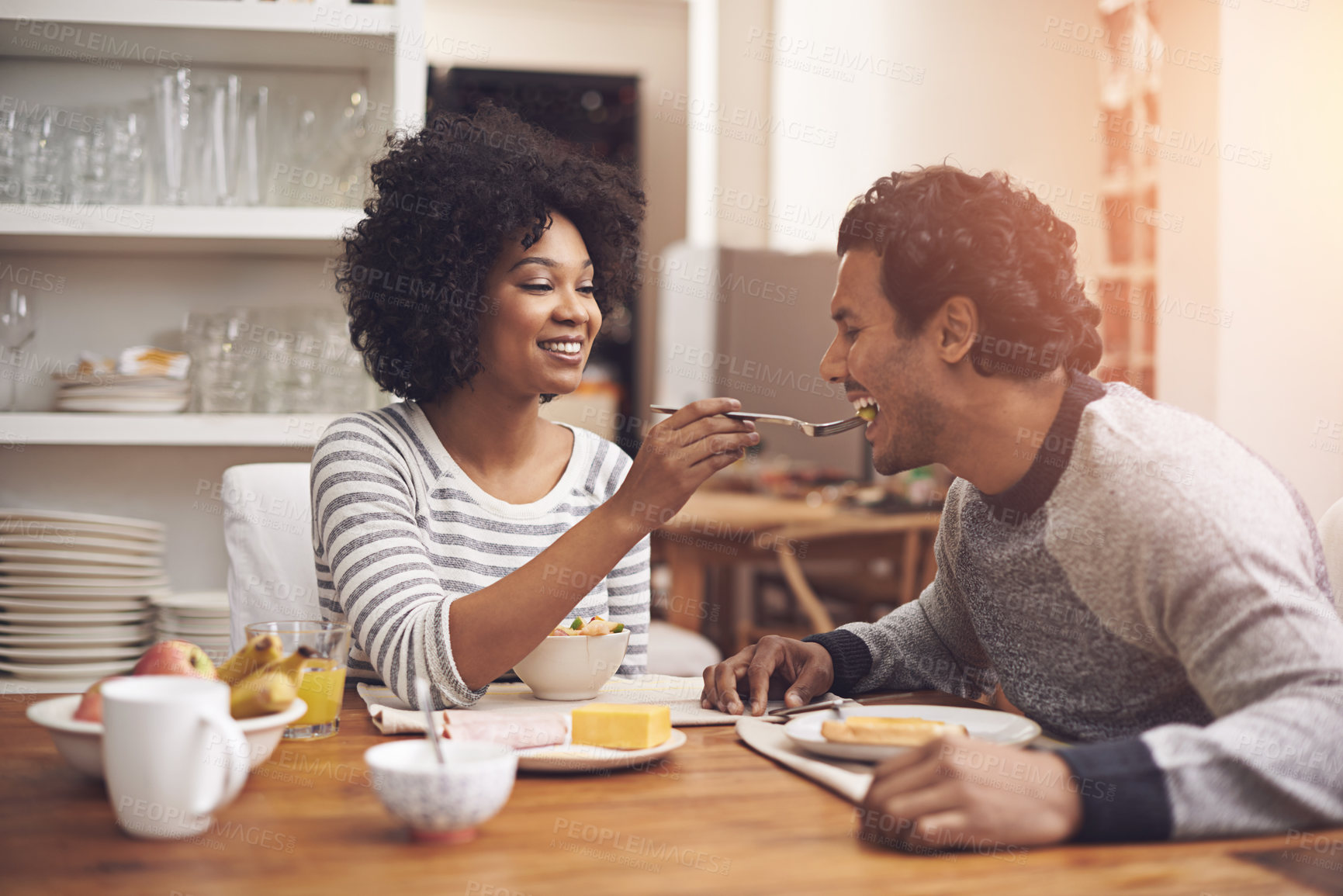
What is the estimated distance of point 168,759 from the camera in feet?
2.72

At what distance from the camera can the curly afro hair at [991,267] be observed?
1.20 m

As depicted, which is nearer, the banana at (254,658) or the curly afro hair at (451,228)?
the banana at (254,658)

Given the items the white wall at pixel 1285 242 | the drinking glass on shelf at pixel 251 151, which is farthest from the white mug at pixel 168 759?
→ the white wall at pixel 1285 242

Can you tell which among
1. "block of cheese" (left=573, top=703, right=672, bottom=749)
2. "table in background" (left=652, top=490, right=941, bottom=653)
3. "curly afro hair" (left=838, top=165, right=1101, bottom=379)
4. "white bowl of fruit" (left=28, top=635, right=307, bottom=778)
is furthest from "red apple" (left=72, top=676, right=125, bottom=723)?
"table in background" (left=652, top=490, right=941, bottom=653)

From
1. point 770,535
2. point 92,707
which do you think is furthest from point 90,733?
point 770,535

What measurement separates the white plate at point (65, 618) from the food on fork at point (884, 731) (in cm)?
168

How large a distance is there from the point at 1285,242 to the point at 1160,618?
2.08 metres

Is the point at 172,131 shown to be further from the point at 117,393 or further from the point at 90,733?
the point at 90,733

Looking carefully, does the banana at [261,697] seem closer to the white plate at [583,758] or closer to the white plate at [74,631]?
the white plate at [583,758]

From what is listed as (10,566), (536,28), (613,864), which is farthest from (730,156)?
(613,864)

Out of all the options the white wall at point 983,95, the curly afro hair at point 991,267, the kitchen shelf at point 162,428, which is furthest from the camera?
the white wall at point 983,95

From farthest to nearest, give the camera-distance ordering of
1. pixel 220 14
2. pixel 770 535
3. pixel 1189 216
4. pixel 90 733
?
pixel 770 535
pixel 1189 216
pixel 220 14
pixel 90 733

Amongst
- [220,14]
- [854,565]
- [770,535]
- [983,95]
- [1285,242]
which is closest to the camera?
[220,14]

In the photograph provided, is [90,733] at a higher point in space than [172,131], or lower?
lower
